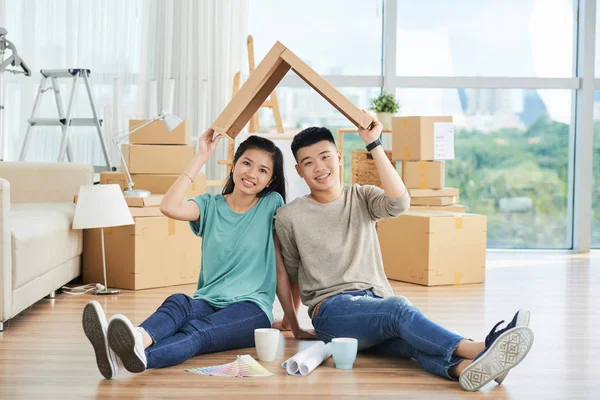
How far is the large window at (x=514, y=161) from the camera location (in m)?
6.02

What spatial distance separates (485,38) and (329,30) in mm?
1161

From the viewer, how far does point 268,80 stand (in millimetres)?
2660

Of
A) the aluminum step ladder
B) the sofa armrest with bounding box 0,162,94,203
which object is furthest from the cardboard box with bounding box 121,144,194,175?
the aluminum step ladder

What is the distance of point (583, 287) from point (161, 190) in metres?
2.26

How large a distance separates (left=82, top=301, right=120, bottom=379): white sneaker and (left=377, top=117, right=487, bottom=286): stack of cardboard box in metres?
2.31

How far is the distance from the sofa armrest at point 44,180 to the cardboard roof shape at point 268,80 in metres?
1.87

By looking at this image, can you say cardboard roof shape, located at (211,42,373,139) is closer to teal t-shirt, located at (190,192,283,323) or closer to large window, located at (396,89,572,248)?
teal t-shirt, located at (190,192,283,323)

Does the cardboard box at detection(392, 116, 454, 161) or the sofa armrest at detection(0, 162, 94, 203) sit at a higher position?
the cardboard box at detection(392, 116, 454, 161)

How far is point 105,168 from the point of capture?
508cm

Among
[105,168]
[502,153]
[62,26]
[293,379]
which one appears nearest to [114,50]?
[62,26]

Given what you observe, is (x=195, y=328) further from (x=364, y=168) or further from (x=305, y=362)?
(x=364, y=168)

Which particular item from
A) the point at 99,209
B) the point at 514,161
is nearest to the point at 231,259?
the point at 99,209

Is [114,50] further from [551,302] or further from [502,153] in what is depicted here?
[551,302]

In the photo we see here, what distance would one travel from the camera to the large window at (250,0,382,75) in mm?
5895
